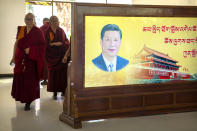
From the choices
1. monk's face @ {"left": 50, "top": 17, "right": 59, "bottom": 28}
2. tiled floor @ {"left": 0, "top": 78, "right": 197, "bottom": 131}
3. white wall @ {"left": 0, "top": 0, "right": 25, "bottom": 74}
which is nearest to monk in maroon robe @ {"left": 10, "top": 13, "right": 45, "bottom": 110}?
tiled floor @ {"left": 0, "top": 78, "right": 197, "bottom": 131}

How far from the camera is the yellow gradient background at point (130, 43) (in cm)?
342

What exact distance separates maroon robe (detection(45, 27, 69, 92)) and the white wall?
2.69 metres

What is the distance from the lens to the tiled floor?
→ 3.26m

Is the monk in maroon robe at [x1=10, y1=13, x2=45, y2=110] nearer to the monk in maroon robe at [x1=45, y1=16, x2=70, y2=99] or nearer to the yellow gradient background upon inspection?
the monk in maroon robe at [x1=45, y1=16, x2=70, y2=99]

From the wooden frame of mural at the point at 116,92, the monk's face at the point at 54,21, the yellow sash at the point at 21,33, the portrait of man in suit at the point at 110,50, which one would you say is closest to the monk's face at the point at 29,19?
the yellow sash at the point at 21,33

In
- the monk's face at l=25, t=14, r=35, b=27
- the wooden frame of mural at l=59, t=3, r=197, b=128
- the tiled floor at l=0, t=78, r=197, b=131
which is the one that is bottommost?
the tiled floor at l=0, t=78, r=197, b=131

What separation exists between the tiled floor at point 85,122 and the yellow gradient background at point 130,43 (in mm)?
484

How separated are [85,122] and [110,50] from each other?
0.93 meters

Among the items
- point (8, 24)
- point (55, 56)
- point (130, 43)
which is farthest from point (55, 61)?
point (8, 24)

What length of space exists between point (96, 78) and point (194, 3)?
298 centimetres

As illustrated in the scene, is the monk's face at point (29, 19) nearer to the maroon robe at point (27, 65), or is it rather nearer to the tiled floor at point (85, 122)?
the maroon robe at point (27, 65)

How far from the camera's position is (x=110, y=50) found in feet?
11.5

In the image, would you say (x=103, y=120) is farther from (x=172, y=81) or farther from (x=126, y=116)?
(x=172, y=81)

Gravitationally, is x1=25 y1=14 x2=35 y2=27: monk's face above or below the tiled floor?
above
